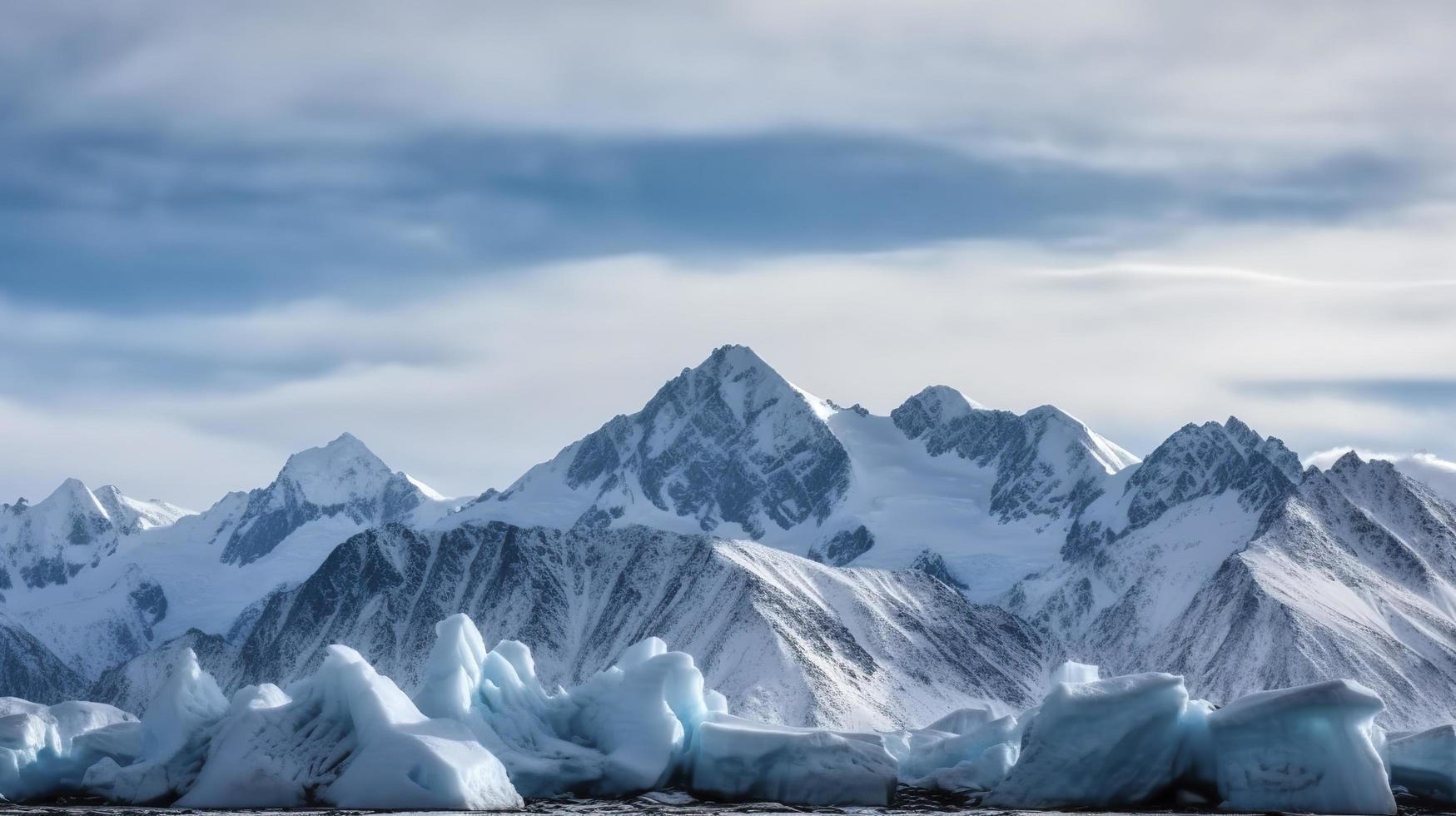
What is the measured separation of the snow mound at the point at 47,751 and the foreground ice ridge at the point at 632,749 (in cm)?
13

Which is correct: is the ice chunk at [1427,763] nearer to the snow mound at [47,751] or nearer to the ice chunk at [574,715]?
the ice chunk at [574,715]

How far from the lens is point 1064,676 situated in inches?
5103

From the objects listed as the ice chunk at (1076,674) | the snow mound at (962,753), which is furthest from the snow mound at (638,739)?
the ice chunk at (1076,674)

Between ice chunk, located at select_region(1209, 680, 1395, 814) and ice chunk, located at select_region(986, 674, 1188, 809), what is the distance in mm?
3863

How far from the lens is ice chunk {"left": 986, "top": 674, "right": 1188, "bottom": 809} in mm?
94375

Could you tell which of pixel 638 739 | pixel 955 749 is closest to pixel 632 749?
pixel 638 739

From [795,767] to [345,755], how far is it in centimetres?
2325

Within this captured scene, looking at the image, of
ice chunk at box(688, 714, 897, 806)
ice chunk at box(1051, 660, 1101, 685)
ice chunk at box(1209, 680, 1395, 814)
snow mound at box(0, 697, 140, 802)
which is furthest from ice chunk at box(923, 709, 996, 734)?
snow mound at box(0, 697, 140, 802)

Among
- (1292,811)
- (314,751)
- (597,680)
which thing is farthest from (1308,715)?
(314,751)

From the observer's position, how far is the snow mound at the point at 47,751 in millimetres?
103438

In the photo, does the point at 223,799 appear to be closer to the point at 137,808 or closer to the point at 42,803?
the point at 137,808

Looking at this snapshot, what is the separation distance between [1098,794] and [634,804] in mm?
23436

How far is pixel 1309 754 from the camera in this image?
9112cm

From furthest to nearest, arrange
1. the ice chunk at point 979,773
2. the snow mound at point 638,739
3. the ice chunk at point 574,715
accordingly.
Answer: the ice chunk at point 979,773
the ice chunk at point 574,715
the snow mound at point 638,739
